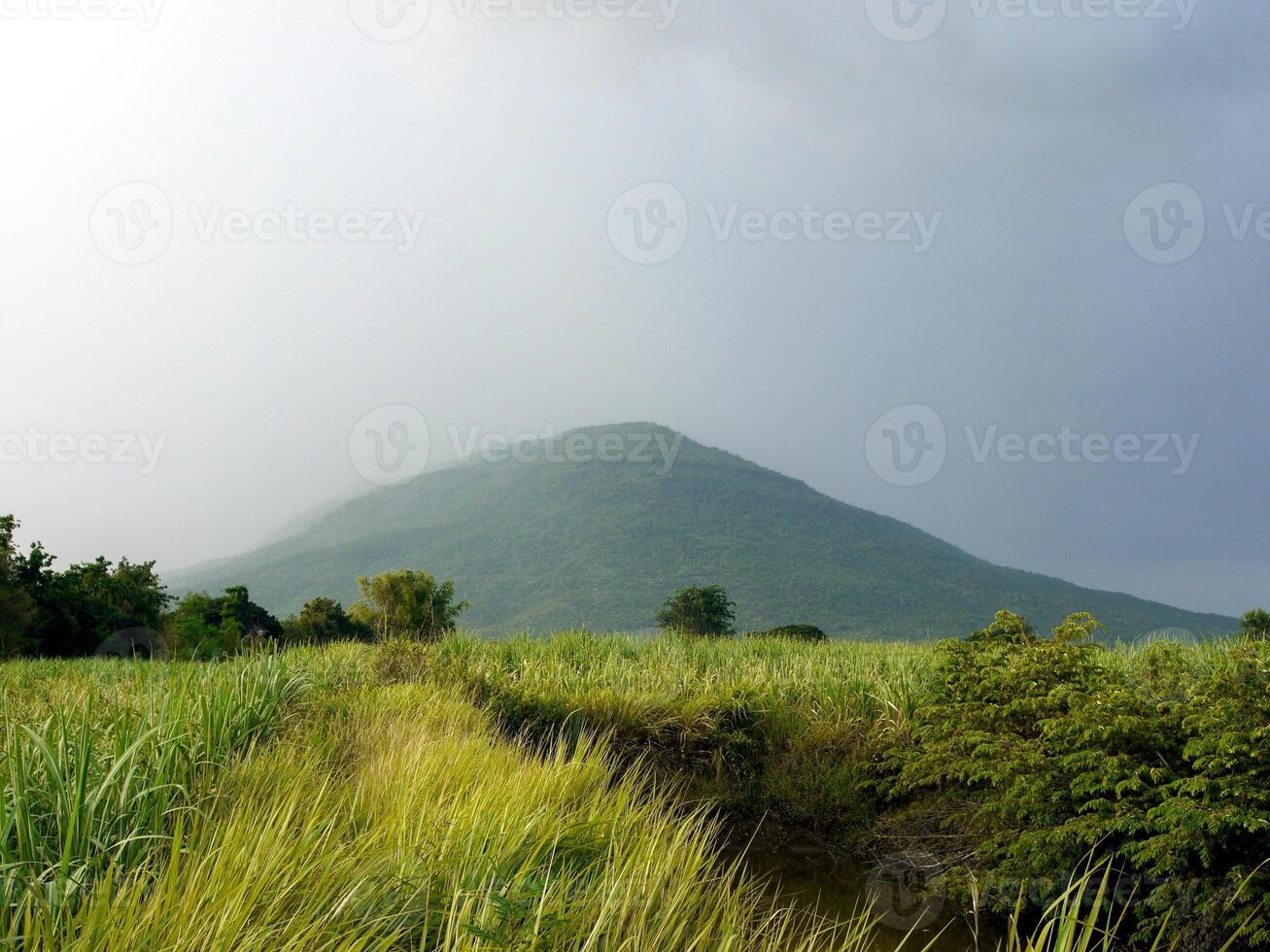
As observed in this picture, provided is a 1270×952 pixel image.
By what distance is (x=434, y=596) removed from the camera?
980 inches

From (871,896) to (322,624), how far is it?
19674mm

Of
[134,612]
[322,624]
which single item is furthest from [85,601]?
[322,624]

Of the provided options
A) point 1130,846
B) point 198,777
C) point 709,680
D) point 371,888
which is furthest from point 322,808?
point 709,680

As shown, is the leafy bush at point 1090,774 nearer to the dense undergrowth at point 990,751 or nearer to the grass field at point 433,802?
the dense undergrowth at point 990,751

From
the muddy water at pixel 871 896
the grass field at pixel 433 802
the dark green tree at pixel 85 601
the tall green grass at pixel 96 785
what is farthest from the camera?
the dark green tree at pixel 85 601

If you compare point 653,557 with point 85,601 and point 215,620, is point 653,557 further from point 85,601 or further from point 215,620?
point 85,601

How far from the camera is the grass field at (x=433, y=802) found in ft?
7.96

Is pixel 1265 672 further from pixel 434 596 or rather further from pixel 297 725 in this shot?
pixel 434 596

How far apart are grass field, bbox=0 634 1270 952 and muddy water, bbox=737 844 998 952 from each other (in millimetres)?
310

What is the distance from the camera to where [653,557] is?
85.5 metres

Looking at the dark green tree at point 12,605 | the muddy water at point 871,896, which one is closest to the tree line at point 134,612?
the dark green tree at point 12,605

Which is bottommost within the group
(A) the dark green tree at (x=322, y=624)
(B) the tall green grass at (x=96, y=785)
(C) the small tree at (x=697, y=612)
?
(A) the dark green tree at (x=322, y=624)

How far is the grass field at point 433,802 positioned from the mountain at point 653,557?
5634 cm

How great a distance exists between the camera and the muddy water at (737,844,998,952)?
4.99m
